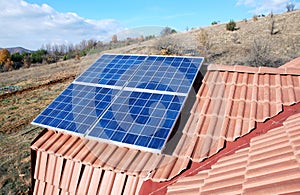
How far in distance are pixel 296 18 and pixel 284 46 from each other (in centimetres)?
1638

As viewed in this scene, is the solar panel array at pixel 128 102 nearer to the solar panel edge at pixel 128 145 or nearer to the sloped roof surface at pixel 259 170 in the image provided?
the solar panel edge at pixel 128 145

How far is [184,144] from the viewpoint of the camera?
5637 mm

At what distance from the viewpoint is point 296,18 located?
149ft

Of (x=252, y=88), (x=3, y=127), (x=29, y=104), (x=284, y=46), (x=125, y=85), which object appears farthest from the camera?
(x=284, y=46)

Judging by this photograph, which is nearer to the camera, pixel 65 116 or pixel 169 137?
pixel 169 137

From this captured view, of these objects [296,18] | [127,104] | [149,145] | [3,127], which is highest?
[296,18]

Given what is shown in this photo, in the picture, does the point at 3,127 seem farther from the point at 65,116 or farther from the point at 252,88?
the point at 252,88

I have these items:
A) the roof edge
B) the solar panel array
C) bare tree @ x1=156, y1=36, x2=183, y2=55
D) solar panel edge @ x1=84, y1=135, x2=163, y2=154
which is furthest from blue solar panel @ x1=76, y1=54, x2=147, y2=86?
bare tree @ x1=156, y1=36, x2=183, y2=55

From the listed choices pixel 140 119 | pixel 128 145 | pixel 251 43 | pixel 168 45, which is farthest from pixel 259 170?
pixel 168 45

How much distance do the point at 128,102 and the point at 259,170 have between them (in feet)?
13.6

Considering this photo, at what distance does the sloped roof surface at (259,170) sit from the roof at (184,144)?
1.63ft

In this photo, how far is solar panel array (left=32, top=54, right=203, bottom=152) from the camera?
20.0ft

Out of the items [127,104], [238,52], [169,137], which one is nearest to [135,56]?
[127,104]

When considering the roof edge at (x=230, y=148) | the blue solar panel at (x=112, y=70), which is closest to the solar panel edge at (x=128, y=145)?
the roof edge at (x=230, y=148)
